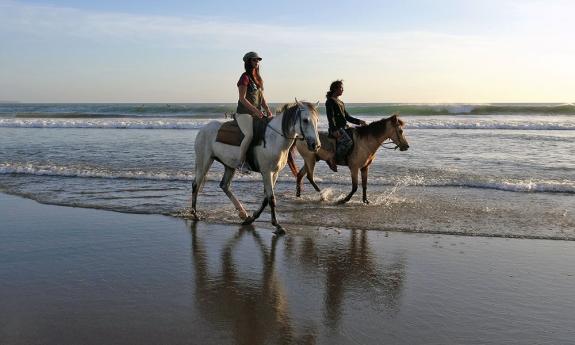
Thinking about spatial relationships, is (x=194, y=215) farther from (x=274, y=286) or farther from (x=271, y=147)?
(x=274, y=286)

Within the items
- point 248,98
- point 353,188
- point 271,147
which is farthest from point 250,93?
point 353,188

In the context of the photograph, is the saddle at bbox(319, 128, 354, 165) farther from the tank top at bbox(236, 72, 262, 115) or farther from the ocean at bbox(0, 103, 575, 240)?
the tank top at bbox(236, 72, 262, 115)

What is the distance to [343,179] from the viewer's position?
12.3 metres

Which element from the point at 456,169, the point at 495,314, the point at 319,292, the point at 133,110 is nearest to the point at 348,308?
the point at 319,292

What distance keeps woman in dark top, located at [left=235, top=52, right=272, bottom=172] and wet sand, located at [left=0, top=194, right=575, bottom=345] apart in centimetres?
130

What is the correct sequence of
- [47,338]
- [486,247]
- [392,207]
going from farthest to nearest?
[392,207] → [486,247] → [47,338]

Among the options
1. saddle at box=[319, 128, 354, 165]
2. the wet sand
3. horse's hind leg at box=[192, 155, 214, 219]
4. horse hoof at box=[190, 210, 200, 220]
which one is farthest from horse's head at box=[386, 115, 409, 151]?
horse hoof at box=[190, 210, 200, 220]

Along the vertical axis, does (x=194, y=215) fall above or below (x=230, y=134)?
below

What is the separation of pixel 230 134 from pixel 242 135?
24 centimetres

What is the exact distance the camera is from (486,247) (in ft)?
21.1

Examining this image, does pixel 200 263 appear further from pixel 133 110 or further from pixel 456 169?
pixel 133 110

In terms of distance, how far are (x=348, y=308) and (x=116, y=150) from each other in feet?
51.3

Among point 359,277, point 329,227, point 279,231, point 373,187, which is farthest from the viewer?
point 373,187

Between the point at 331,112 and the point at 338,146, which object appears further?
the point at 338,146
